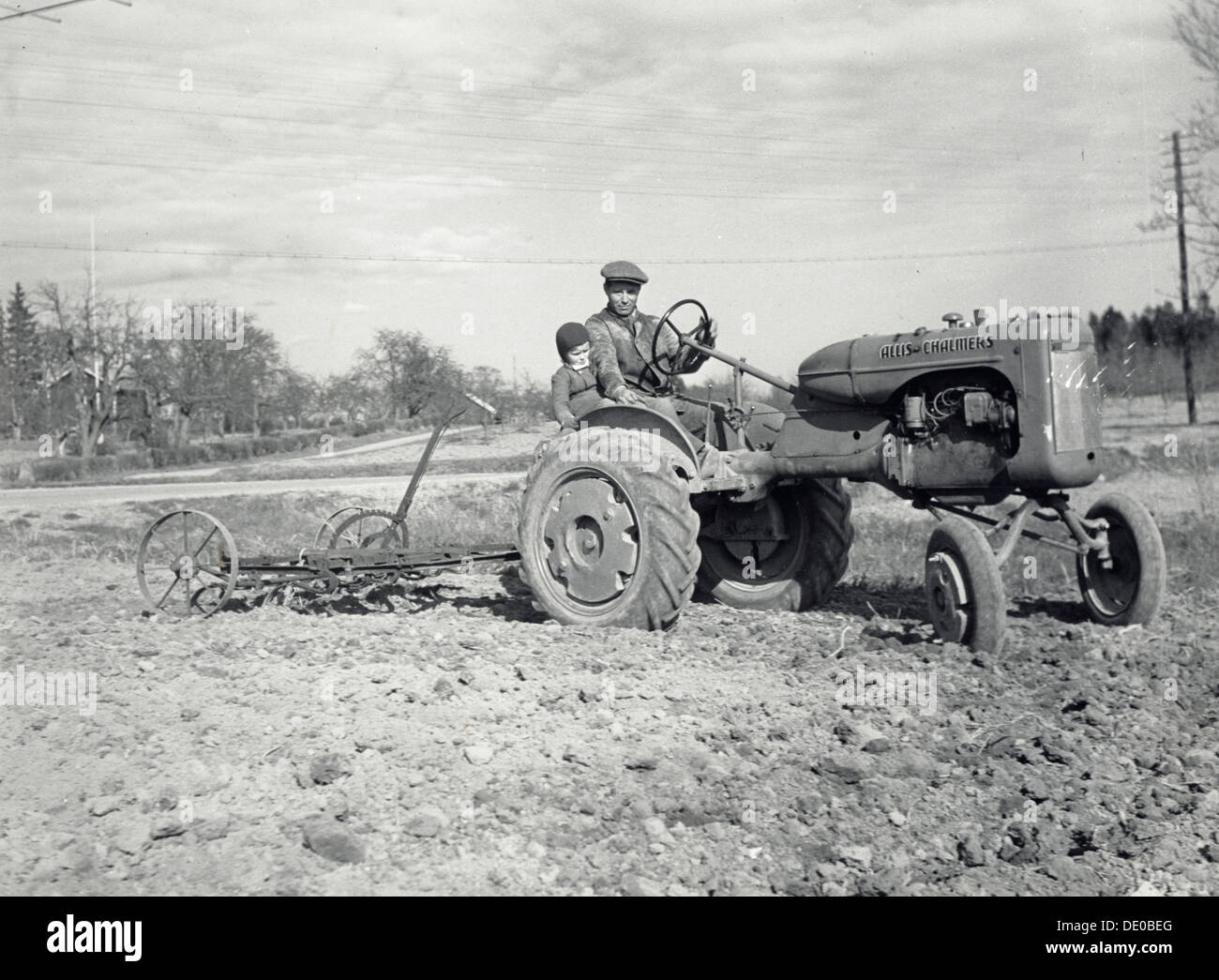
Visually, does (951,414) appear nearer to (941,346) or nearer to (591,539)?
(941,346)

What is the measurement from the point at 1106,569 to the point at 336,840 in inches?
191

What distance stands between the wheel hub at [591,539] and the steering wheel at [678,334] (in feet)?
3.57

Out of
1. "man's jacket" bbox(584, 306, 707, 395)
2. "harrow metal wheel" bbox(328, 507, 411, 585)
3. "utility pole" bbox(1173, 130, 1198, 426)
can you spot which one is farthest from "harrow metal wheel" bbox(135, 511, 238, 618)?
"utility pole" bbox(1173, 130, 1198, 426)

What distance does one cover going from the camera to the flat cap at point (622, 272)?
7.14 metres

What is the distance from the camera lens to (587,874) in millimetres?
3377

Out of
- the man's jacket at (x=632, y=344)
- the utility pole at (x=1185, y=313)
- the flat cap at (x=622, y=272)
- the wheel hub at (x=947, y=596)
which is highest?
the utility pole at (x=1185, y=313)

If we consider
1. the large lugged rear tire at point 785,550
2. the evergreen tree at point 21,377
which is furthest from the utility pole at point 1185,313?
the evergreen tree at point 21,377

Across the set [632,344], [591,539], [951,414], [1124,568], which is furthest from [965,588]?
[632,344]

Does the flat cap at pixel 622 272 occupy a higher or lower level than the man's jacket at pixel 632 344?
higher

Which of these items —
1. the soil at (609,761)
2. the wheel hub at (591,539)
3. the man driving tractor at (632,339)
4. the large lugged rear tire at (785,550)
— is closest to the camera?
the soil at (609,761)

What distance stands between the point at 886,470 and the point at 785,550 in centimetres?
128

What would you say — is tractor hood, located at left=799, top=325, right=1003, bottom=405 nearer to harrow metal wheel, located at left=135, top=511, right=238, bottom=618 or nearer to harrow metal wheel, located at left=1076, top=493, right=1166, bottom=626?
harrow metal wheel, located at left=1076, top=493, right=1166, bottom=626

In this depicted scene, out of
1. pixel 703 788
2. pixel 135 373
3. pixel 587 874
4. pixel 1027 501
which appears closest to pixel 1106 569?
pixel 1027 501

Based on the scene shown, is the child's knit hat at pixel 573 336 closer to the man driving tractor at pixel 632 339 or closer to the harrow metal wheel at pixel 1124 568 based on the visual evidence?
the man driving tractor at pixel 632 339
